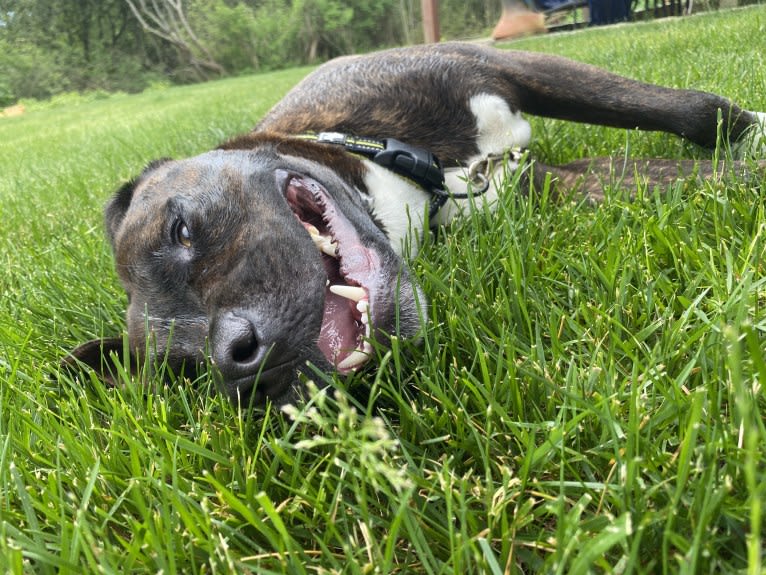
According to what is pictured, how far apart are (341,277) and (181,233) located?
545mm

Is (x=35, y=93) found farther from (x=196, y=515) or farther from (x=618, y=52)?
(x=196, y=515)

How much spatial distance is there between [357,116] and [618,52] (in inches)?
204

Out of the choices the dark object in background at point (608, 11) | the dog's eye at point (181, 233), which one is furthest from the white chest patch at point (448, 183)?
the dark object in background at point (608, 11)

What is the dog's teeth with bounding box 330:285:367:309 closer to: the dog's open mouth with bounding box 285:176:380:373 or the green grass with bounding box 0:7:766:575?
the dog's open mouth with bounding box 285:176:380:373

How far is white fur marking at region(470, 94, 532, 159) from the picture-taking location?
2844 millimetres

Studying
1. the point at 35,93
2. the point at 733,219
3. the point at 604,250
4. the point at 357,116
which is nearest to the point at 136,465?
the point at 604,250

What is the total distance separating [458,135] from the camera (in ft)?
9.44

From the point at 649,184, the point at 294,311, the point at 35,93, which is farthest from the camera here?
the point at 35,93

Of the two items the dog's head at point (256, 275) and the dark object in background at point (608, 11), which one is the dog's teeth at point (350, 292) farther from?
the dark object in background at point (608, 11)

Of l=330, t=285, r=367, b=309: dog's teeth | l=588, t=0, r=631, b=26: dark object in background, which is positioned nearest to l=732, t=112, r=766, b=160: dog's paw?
l=330, t=285, r=367, b=309: dog's teeth

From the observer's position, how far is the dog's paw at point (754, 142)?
2643 millimetres

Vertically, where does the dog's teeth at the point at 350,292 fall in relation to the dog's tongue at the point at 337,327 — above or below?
above

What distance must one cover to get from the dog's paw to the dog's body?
0.04 ft

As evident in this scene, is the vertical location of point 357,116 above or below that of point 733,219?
above
